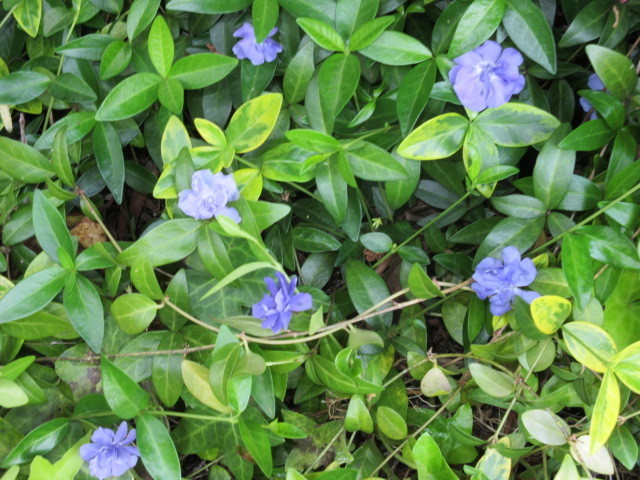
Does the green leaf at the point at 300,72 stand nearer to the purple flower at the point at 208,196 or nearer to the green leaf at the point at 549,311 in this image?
the purple flower at the point at 208,196

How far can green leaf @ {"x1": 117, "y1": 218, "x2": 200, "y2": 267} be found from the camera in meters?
1.14

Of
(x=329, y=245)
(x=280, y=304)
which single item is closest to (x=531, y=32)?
(x=329, y=245)

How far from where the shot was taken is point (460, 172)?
49.7 inches

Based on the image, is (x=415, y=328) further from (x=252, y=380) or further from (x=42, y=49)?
(x=42, y=49)

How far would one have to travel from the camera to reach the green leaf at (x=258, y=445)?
114 centimetres

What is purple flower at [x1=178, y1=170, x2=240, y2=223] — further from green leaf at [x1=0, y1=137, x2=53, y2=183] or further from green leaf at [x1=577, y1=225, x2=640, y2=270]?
green leaf at [x1=577, y1=225, x2=640, y2=270]

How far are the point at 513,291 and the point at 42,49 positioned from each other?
113 centimetres

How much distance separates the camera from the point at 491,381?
115cm

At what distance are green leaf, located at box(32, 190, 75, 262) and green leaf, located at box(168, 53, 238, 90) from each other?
13.5 inches

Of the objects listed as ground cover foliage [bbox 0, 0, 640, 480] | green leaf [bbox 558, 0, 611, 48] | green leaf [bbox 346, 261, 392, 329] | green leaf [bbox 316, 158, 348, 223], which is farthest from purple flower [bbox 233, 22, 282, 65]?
green leaf [bbox 558, 0, 611, 48]

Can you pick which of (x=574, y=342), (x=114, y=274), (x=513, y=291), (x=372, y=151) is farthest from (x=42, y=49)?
(x=574, y=342)

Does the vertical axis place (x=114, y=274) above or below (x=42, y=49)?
below

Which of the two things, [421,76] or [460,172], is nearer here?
[421,76]

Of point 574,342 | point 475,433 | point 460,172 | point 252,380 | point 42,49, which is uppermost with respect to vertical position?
point 42,49
